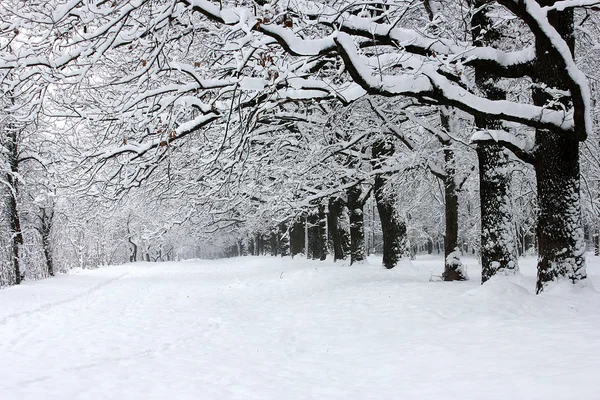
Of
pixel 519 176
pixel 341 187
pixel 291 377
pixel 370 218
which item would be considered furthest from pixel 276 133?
pixel 370 218

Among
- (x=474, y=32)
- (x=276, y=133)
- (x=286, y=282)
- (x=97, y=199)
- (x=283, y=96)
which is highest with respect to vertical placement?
(x=474, y=32)

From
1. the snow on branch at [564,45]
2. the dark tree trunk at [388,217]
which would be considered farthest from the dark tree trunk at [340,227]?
the snow on branch at [564,45]

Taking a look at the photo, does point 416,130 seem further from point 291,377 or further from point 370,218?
point 370,218

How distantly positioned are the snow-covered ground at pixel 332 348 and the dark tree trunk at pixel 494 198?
569mm

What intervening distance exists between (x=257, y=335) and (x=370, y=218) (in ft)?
106

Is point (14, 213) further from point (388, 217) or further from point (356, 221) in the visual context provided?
point (388, 217)

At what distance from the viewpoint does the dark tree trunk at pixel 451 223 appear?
1059 centimetres

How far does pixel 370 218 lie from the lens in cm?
3859

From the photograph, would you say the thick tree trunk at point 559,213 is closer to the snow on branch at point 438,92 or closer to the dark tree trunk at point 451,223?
the snow on branch at point 438,92

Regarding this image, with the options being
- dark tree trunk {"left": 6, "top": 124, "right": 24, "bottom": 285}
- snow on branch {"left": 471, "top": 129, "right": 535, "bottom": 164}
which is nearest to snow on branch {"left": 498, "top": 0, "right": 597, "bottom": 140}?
snow on branch {"left": 471, "top": 129, "right": 535, "bottom": 164}

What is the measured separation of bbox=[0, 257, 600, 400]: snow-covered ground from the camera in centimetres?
414

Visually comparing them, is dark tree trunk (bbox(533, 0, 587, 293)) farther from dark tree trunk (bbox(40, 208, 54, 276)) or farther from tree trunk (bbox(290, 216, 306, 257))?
tree trunk (bbox(290, 216, 306, 257))

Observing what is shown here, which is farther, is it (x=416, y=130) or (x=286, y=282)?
(x=286, y=282)

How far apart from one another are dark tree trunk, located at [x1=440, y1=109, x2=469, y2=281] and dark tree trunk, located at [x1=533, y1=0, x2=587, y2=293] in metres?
3.61
